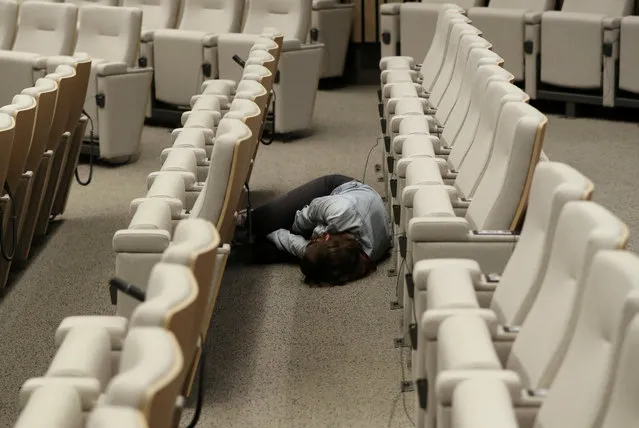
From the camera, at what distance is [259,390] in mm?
3033

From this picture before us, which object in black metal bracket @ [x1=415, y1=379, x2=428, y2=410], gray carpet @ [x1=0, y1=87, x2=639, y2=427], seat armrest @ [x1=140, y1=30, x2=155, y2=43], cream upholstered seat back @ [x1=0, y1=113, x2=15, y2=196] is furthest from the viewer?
seat armrest @ [x1=140, y1=30, x2=155, y2=43]

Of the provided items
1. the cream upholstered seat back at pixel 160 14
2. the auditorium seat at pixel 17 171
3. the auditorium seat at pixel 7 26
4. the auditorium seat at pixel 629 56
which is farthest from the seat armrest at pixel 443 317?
the cream upholstered seat back at pixel 160 14

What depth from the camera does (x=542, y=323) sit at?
2.10 m

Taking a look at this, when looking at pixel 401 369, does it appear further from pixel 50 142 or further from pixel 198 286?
pixel 50 142

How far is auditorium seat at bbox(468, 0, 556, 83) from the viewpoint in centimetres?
620

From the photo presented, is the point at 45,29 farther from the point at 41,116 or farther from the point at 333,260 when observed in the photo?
→ the point at 333,260

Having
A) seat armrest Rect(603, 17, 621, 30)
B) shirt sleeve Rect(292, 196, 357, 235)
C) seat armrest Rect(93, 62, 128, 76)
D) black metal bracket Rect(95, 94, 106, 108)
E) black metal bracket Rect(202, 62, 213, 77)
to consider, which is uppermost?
seat armrest Rect(603, 17, 621, 30)

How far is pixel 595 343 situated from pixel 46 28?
4652 millimetres

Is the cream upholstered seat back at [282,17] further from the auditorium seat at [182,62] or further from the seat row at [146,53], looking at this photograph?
the auditorium seat at [182,62]

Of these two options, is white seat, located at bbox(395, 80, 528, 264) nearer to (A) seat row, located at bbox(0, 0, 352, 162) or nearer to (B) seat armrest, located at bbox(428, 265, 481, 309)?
(B) seat armrest, located at bbox(428, 265, 481, 309)

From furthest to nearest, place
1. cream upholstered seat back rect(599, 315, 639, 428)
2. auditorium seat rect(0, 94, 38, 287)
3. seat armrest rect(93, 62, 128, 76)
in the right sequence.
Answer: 1. seat armrest rect(93, 62, 128, 76)
2. auditorium seat rect(0, 94, 38, 287)
3. cream upholstered seat back rect(599, 315, 639, 428)

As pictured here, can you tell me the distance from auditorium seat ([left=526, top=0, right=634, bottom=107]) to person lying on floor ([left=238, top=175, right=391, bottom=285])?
92.8 inches

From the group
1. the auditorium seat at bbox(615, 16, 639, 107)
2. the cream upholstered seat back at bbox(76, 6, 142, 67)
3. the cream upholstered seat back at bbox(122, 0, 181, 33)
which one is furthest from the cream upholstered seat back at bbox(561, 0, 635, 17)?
the cream upholstered seat back at bbox(76, 6, 142, 67)

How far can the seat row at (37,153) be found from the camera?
359 cm
